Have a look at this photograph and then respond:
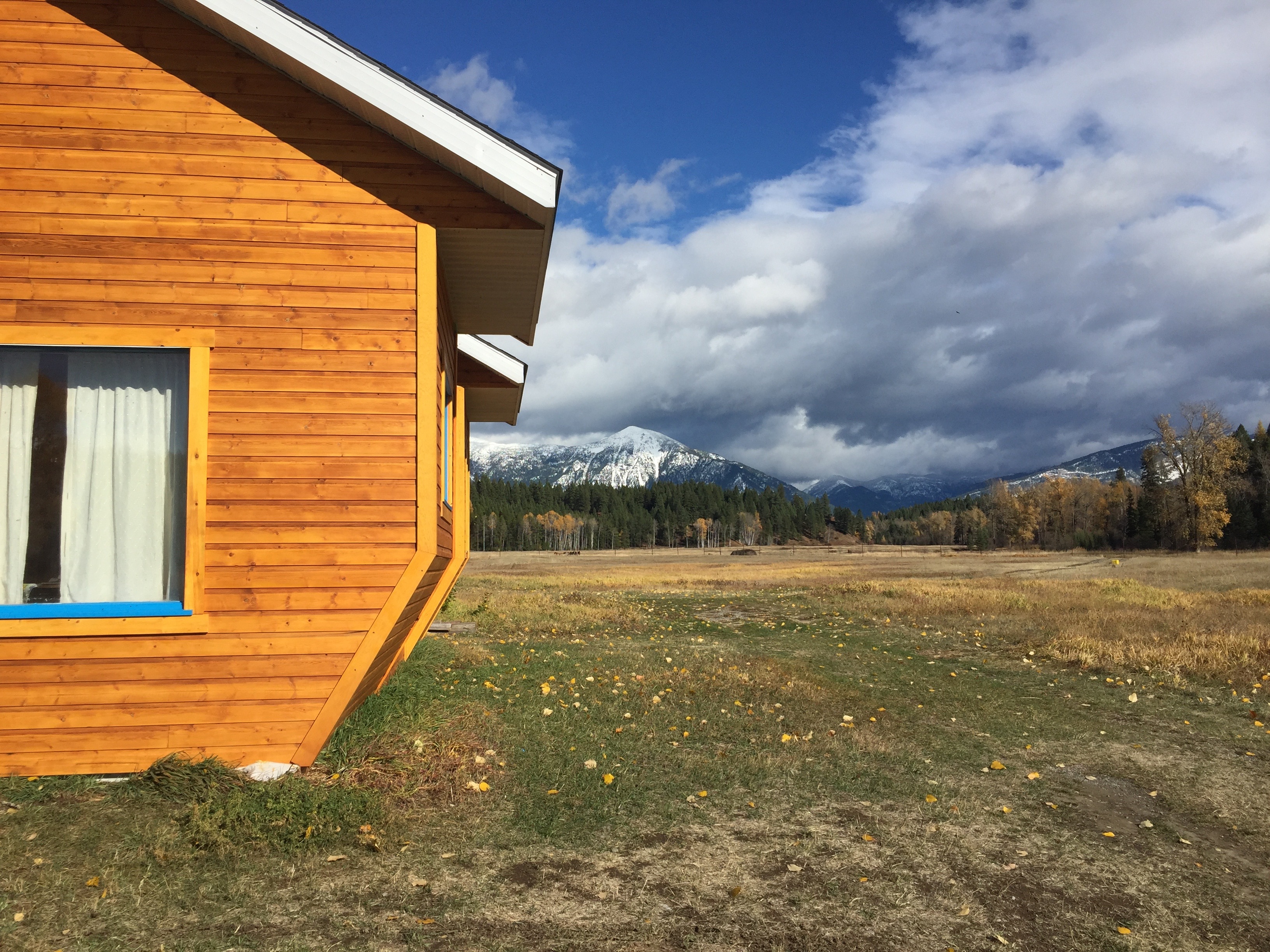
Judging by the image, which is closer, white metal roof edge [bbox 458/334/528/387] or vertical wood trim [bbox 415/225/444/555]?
vertical wood trim [bbox 415/225/444/555]

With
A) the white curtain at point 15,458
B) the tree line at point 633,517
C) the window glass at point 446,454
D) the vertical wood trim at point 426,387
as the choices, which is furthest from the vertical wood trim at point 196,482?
the tree line at point 633,517

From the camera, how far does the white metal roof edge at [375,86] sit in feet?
20.2

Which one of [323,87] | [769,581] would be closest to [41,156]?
[323,87]

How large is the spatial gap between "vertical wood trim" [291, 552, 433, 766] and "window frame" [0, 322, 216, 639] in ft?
3.71

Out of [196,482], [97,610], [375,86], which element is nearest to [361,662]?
[196,482]

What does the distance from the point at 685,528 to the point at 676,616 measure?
482ft

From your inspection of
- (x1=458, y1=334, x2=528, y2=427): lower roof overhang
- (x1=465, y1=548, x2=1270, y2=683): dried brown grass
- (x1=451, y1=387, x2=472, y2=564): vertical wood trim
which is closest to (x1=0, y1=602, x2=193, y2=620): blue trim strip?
(x1=451, y1=387, x2=472, y2=564): vertical wood trim

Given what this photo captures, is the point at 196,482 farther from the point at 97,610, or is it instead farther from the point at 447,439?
the point at 447,439

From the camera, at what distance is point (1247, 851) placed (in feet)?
19.3

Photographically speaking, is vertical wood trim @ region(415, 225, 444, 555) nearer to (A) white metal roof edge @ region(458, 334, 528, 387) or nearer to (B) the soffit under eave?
(A) white metal roof edge @ region(458, 334, 528, 387)

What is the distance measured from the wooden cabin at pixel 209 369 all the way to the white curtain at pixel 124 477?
2 cm

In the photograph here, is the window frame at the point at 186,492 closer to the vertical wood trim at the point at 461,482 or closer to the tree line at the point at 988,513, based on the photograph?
the vertical wood trim at the point at 461,482

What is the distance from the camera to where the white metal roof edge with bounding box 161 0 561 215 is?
614 cm

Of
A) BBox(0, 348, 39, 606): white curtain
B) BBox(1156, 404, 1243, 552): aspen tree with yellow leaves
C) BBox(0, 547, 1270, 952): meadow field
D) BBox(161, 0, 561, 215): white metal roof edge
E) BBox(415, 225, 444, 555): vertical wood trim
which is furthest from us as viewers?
BBox(1156, 404, 1243, 552): aspen tree with yellow leaves
